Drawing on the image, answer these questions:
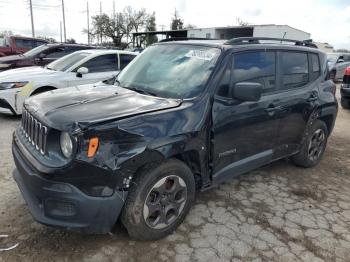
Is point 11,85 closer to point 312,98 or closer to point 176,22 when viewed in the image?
point 312,98

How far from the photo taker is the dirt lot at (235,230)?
2.84m

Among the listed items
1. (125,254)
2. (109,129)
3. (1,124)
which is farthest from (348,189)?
(1,124)

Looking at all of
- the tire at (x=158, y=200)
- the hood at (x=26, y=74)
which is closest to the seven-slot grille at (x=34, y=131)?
the tire at (x=158, y=200)

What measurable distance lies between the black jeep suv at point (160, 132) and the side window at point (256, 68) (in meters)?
0.01

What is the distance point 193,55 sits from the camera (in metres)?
3.58

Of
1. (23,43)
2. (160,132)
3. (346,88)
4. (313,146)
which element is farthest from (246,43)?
(23,43)

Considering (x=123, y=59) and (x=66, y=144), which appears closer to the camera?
(x=66, y=144)

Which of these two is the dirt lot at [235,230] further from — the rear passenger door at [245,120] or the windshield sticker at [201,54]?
the windshield sticker at [201,54]

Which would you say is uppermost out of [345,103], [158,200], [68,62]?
[68,62]

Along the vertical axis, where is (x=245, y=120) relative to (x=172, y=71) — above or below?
below

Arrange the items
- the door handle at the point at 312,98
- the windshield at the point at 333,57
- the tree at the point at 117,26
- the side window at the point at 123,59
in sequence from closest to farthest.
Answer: the door handle at the point at 312,98 → the side window at the point at 123,59 → the windshield at the point at 333,57 → the tree at the point at 117,26

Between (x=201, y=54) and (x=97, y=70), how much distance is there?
480cm

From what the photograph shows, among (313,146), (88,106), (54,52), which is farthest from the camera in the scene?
(54,52)

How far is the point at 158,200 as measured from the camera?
2.94 m
